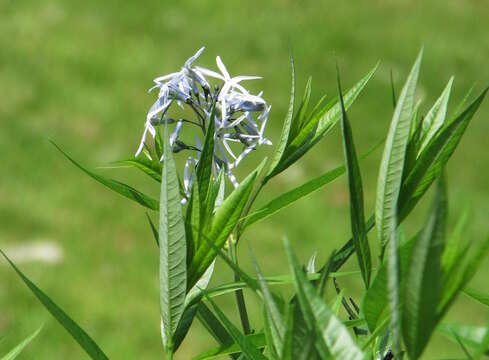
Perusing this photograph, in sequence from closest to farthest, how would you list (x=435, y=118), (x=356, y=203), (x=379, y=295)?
(x=379, y=295) → (x=356, y=203) → (x=435, y=118)

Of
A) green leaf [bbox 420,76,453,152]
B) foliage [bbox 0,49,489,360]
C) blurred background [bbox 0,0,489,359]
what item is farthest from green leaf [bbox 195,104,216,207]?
blurred background [bbox 0,0,489,359]

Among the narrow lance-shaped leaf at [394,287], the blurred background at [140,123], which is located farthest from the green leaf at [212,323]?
the blurred background at [140,123]

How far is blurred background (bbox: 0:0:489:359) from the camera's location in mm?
4781

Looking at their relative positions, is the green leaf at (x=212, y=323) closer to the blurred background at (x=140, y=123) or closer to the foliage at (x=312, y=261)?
the foliage at (x=312, y=261)

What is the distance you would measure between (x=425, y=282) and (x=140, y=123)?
18.6 ft

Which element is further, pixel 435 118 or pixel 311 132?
pixel 311 132

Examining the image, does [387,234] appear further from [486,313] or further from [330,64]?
[330,64]

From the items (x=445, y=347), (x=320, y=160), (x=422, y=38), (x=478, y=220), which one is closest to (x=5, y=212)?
(x=320, y=160)

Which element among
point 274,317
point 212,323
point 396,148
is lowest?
point 212,323

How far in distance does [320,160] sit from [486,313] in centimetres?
176

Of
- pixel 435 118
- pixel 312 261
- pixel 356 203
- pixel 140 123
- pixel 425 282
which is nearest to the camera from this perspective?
pixel 425 282

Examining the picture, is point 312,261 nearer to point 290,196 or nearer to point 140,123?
point 290,196

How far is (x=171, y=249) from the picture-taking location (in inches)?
27.6

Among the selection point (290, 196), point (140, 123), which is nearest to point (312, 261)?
point (290, 196)
